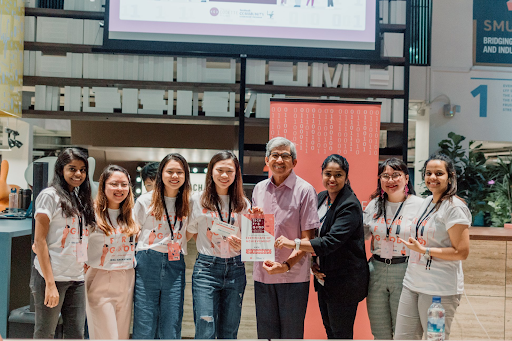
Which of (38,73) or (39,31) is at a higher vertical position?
(39,31)

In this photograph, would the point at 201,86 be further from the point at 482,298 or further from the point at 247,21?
the point at 482,298

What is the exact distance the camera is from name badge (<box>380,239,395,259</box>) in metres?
2.54

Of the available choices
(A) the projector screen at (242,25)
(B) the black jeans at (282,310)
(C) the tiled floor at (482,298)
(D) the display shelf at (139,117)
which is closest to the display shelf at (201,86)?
(D) the display shelf at (139,117)

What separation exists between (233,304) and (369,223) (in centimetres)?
102

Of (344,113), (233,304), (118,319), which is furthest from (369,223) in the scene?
(118,319)

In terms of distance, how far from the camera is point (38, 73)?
4301mm

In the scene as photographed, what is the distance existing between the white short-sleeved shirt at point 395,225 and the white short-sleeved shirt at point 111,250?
151 cm

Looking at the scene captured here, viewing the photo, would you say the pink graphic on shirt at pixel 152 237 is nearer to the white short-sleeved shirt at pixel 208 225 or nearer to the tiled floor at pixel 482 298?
the white short-sleeved shirt at pixel 208 225

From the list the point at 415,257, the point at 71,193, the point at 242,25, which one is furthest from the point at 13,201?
the point at 415,257

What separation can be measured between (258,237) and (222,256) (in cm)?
24

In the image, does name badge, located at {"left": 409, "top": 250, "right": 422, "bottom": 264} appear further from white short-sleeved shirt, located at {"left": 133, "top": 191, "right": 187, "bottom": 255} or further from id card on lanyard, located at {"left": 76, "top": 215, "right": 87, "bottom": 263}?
id card on lanyard, located at {"left": 76, "top": 215, "right": 87, "bottom": 263}

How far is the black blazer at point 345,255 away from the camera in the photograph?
2342mm

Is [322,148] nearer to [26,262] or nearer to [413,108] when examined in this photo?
[26,262]

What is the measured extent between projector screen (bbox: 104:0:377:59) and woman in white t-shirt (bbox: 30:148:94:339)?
1.86 m
